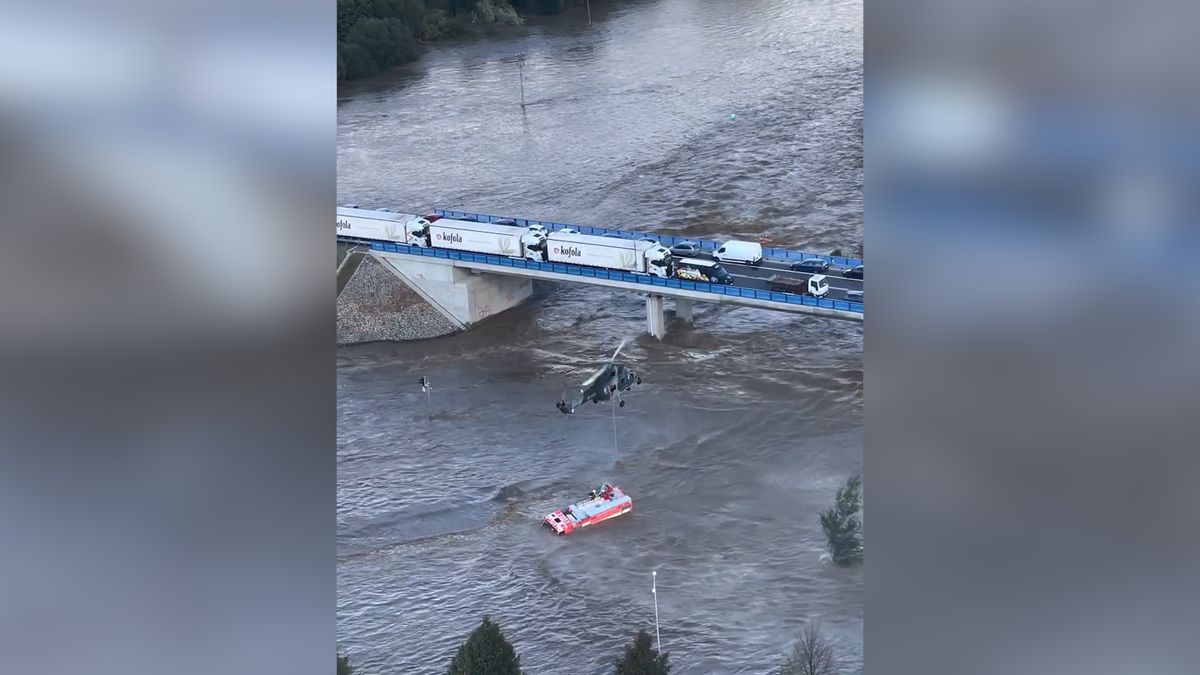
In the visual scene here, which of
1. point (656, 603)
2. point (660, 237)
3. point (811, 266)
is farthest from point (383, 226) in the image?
point (656, 603)

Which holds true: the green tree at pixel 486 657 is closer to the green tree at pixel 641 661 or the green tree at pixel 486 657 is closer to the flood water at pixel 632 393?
the green tree at pixel 641 661

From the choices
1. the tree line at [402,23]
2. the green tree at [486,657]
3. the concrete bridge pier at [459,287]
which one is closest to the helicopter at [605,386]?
the concrete bridge pier at [459,287]

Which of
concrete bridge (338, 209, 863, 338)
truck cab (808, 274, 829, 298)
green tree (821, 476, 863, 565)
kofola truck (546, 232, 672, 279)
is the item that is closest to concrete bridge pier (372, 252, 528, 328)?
concrete bridge (338, 209, 863, 338)

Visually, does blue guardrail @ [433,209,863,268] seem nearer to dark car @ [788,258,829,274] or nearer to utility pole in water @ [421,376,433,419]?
dark car @ [788,258,829,274]

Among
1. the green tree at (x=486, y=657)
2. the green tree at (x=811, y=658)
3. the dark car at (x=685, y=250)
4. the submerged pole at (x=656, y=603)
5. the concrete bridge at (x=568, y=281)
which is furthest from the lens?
the dark car at (x=685, y=250)
